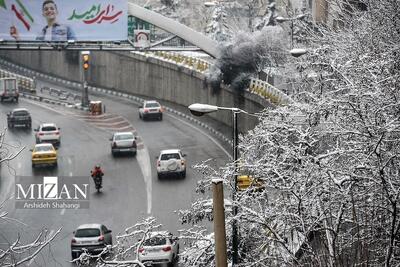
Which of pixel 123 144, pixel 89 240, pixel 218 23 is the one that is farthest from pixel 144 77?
pixel 89 240

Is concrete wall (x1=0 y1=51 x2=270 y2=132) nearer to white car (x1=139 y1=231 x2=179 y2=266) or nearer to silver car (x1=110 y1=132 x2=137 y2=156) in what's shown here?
silver car (x1=110 y1=132 x2=137 y2=156)

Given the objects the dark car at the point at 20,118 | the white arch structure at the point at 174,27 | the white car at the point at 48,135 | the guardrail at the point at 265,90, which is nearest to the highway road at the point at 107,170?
the dark car at the point at 20,118

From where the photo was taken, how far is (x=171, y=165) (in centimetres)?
4681

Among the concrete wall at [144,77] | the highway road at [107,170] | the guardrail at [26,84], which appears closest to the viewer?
the highway road at [107,170]

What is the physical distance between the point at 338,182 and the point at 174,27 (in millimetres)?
45788

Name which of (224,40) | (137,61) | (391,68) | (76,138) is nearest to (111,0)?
(76,138)

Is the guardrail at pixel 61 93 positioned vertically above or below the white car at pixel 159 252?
above

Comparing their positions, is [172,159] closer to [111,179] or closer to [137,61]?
[111,179]

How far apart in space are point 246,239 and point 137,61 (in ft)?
181

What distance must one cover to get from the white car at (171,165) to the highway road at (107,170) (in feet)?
1.23

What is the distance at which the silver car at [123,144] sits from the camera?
5278 centimetres

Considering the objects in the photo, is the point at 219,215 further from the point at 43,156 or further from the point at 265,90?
the point at 265,90

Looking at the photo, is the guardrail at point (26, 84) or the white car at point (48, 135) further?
the guardrail at point (26, 84)

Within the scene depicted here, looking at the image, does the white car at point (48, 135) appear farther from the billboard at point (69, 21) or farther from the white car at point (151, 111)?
the white car at point (151, 111)
